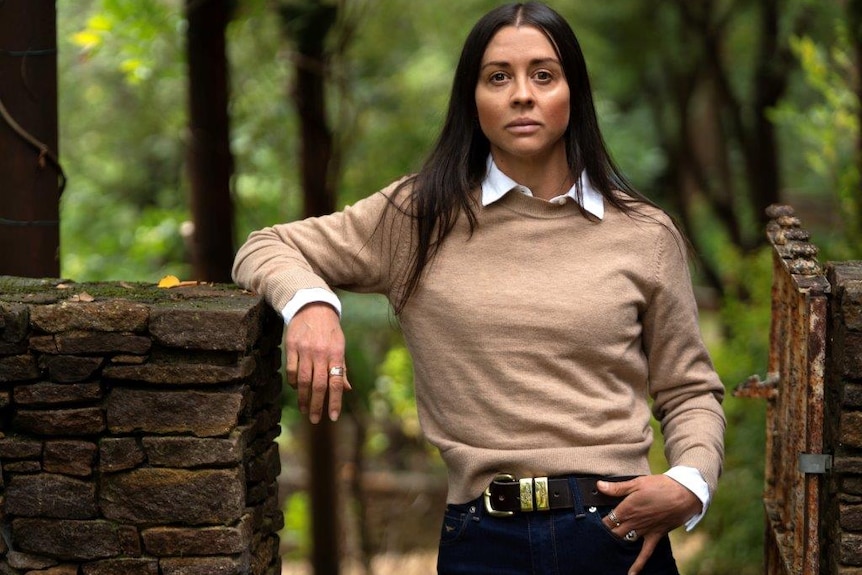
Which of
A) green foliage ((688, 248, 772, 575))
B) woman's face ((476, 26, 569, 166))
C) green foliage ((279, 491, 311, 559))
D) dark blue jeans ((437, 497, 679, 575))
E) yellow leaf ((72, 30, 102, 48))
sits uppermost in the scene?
yellow leaf ((72, 30, 102, 48))

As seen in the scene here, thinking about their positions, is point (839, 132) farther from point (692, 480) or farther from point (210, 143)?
point (692, 480)

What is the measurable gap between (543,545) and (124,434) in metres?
0.97

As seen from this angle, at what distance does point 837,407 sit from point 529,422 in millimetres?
704

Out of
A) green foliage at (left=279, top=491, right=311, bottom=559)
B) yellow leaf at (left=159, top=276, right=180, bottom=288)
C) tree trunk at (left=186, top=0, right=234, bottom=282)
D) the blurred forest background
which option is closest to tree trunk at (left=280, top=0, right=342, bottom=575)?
the blurred forest background

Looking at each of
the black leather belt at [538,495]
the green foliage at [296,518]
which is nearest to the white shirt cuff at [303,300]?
the black leather belt at [538,495]

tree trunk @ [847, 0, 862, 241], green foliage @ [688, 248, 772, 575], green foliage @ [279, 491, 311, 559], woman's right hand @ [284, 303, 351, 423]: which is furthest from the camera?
green foliage @ [279, 491, 311, 559]

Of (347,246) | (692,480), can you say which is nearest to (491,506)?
(692,480)

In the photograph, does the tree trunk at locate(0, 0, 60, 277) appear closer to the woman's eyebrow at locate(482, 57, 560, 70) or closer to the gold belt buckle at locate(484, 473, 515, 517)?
the woman's eyebrow at locate(482, 57, 560, 70)

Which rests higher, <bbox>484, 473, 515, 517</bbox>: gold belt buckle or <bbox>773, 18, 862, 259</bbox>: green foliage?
<bbox>773, 18, 862, 259</bbox>: green foliage

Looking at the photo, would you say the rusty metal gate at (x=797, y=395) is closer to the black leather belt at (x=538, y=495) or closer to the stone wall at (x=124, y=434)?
the black leather belt at (x=538, y=495)

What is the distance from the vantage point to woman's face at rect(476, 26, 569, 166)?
9.86 ft

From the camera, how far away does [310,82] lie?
855 cm

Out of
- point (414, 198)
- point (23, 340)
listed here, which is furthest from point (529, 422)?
point (23, 340)

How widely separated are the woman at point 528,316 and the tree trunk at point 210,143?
3391 millimetres
